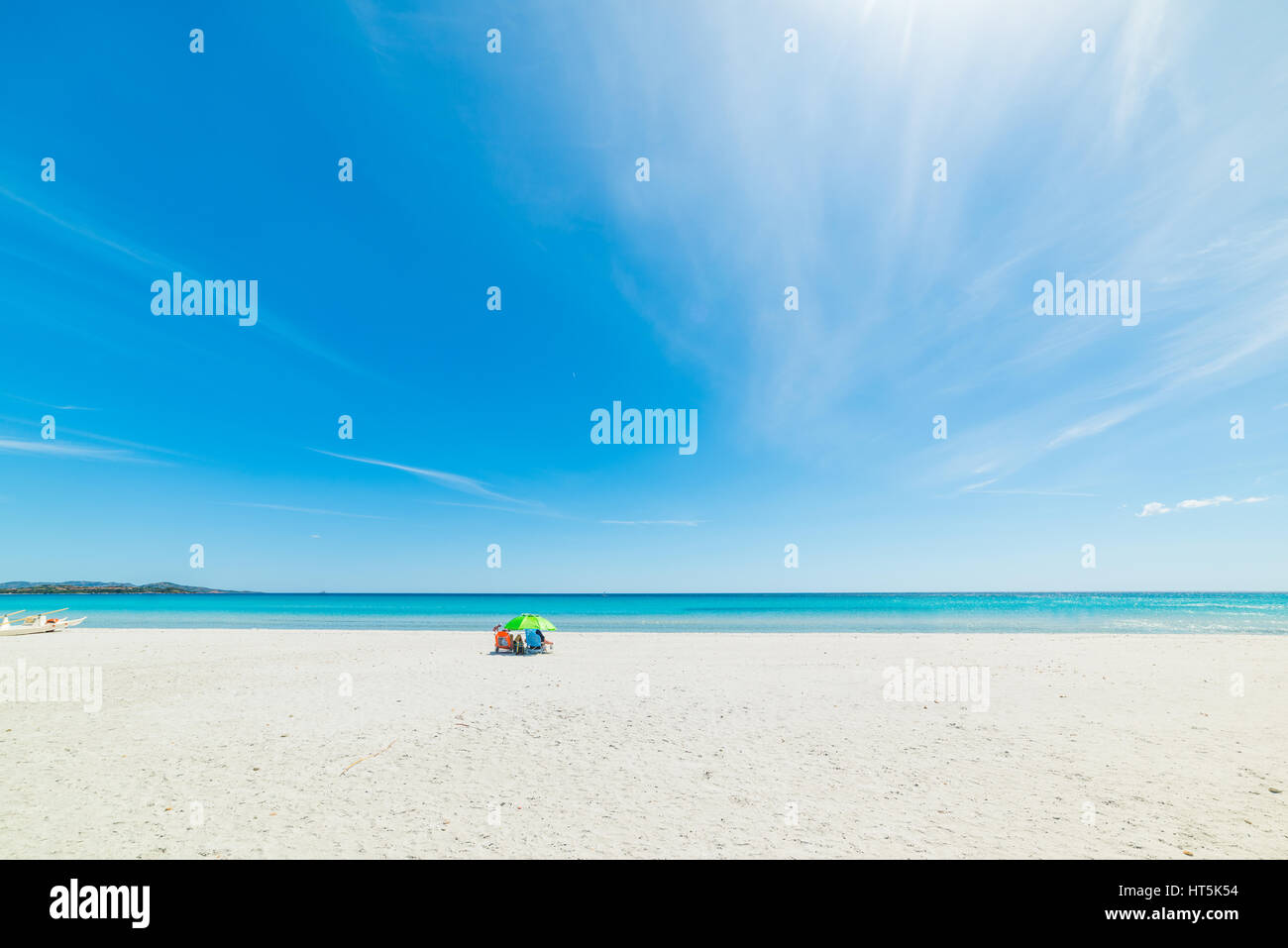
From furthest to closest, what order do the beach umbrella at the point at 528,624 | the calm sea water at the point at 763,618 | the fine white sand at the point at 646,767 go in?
the calm sea water at the point at 763,618 < the beach umbrella at the point at 528,624 < the fine white sand at the point at 646,767

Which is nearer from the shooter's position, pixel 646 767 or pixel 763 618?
pixel 646 767

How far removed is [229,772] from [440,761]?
9.94 feet

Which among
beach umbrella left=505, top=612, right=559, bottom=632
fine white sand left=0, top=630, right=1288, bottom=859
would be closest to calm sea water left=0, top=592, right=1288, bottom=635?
beach umbrella left=505, top=612, right=559, bottom=632

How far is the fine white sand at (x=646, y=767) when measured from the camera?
5598 mm


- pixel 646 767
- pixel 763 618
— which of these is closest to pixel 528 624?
pixel 646 767

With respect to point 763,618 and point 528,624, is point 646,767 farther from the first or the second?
point 763,618

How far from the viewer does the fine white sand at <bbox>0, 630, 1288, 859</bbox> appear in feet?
18.4

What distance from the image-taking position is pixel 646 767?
25.9 feet

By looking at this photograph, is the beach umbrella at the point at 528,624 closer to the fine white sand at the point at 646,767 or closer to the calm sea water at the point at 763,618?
the fine white sand at the point at 646,767

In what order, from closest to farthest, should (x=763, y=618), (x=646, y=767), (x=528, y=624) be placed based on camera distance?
(x=646, y=767) < (x=528, y=624) < (x=763, y=618)

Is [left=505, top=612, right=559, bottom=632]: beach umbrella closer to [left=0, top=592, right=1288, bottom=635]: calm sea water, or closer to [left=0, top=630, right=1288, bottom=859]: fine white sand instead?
[left=0, top=630, right=1288, bottom=859]: fine white sand

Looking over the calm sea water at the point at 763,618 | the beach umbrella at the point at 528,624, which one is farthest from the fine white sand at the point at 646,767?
the calm sea water at the point at 763,618

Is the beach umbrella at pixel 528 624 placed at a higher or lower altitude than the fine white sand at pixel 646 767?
lower
